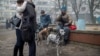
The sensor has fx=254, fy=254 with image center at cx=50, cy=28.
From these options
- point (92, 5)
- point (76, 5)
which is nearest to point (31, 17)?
point (92, 5)

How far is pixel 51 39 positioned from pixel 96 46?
226 cm

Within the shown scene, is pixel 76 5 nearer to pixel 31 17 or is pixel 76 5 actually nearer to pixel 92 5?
pixel 92 5

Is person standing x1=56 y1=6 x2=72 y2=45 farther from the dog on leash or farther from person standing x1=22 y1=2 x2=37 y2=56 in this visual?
person standing x1=22 y1=2 x2=37 y2=56

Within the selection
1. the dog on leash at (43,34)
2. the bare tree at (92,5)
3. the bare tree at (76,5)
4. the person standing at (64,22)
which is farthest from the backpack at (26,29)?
the bare tree at (76,5)

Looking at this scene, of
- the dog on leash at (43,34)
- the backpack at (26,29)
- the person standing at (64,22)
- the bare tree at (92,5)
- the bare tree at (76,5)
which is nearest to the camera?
the backpack at (26,29)

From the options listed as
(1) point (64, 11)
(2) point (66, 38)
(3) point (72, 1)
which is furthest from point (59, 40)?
(3) point (72, 1)

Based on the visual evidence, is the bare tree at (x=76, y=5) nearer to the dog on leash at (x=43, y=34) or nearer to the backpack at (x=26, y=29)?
the dog on leash at (x=43, y=34)

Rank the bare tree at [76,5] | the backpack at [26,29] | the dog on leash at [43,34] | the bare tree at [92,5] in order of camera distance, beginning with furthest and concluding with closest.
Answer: the bare tree at [76,5], the bare tree at [92,5], the dog on leash at [43,34], the backpack at [26,29]

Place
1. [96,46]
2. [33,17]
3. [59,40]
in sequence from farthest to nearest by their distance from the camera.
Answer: [59,40] < [96,46] < [33,17]

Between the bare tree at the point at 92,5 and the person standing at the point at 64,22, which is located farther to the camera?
the bare tree at the point at 92,5

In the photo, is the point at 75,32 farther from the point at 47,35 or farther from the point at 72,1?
the point at 72,1

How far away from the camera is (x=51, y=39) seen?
10352 mm

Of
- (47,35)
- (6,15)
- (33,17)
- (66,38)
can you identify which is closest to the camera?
(33,17)

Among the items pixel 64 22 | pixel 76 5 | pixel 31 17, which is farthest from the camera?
pixel 76 5
